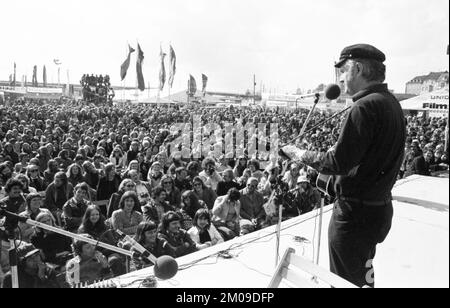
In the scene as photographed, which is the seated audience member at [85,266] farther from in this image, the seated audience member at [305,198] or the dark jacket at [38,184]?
the seated audience member at [305,198]

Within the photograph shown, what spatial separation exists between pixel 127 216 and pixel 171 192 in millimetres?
1322

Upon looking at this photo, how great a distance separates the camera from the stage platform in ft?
7.59

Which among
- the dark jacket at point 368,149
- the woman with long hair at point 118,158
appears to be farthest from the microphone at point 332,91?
the woman with long hair at point 118,158

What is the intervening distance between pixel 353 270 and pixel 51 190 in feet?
16.4

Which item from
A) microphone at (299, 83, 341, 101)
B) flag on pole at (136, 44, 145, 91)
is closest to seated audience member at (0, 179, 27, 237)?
microphone at (299, 83, 341, 101)

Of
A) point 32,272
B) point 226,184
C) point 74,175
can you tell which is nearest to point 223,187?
point 226,184

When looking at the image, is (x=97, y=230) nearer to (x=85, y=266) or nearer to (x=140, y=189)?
(x=85, y=266)

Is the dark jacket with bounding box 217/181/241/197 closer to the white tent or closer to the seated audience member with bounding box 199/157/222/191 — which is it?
the seated audience member with bounding box 199/157/222/191

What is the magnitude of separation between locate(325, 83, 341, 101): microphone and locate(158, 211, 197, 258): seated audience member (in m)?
2.58

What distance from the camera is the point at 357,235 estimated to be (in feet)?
6.26

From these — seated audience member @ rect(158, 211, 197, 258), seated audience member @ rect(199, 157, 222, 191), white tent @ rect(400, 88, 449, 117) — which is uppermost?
white tent @ rect(400, 88, 449, 117)

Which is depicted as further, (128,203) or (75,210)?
(75,210)

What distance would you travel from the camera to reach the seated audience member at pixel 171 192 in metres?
5.99

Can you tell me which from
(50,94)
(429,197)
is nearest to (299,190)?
(429,197)
